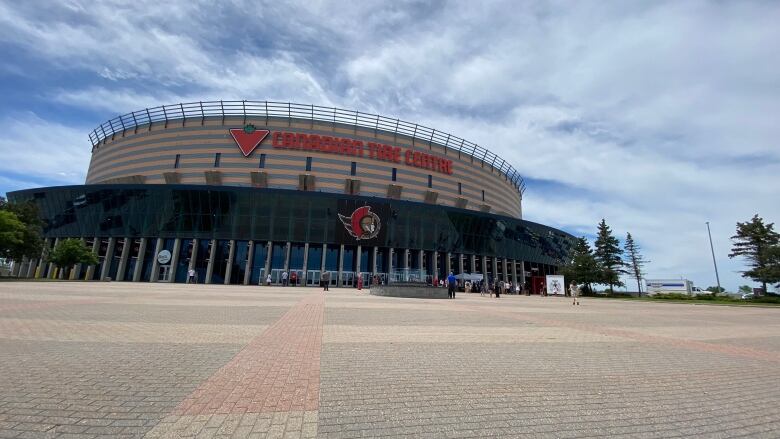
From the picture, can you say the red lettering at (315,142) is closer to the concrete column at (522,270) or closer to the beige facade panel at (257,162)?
the beige facade panel at (257,162)

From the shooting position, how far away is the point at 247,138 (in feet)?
166

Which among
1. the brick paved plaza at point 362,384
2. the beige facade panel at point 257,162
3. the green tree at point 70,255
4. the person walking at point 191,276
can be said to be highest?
the beige facade panel at point 257,162

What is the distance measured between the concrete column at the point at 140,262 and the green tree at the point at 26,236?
924 cm

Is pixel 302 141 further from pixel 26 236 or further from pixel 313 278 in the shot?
pixel 26 236

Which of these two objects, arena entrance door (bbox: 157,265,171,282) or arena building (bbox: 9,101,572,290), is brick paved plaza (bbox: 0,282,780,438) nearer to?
arena building (bbox: 9,101,572,290)

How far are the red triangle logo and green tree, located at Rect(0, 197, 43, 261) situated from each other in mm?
23478

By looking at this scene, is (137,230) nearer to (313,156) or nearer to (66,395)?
(313,156)

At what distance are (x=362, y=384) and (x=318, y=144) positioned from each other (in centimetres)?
4951

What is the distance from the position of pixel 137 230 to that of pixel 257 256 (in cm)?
1545

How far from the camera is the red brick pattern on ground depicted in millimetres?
3371

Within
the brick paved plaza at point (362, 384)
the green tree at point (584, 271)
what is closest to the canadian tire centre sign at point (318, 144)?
the green tree at point (584, 271)

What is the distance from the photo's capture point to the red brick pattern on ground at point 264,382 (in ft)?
11.1

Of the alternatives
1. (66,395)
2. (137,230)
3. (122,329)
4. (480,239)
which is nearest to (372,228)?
(480,239)

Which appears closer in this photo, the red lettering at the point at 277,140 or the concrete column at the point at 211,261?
the concrete column at the point at 211,261
